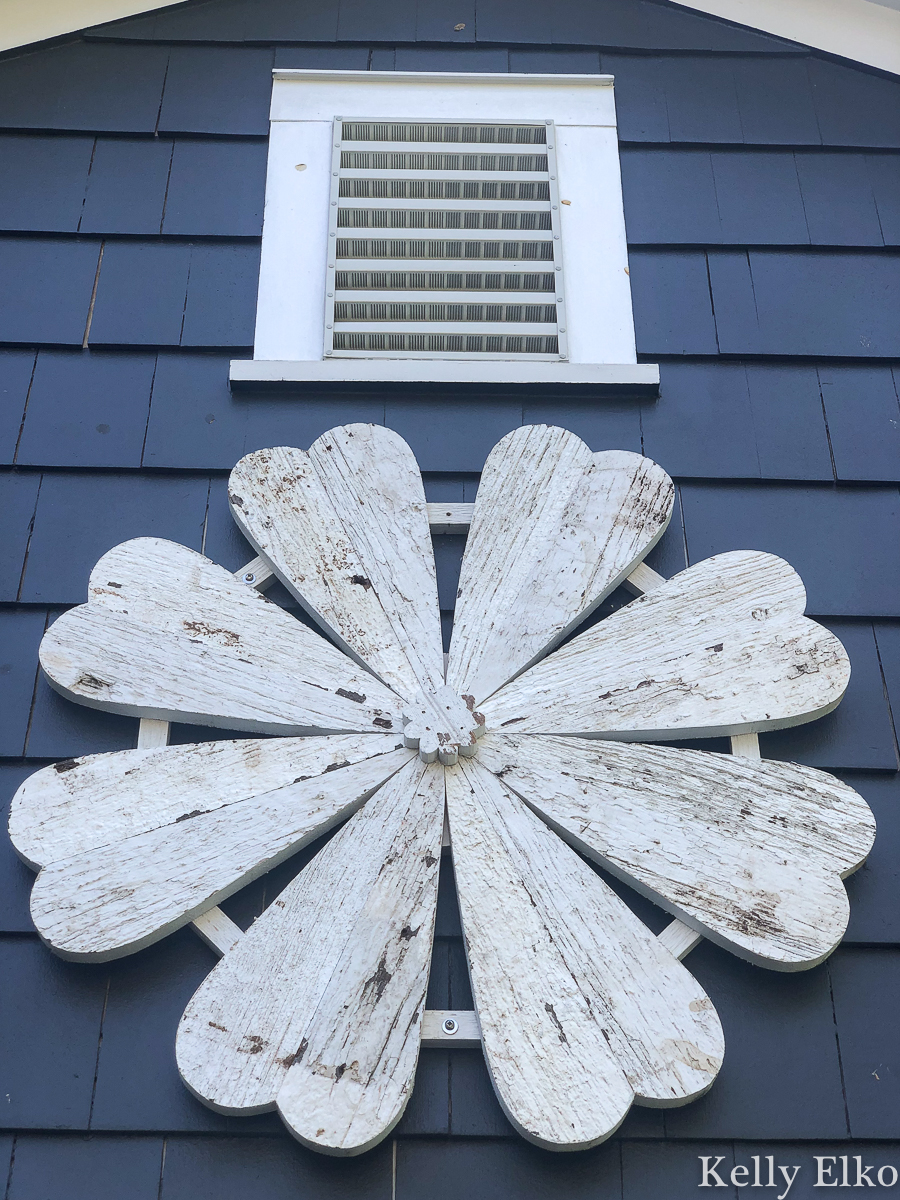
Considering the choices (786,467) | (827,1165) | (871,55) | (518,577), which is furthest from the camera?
(871,55)

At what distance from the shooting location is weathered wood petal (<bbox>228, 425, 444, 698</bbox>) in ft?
6.57

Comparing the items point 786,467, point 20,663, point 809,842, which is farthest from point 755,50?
point 20,663

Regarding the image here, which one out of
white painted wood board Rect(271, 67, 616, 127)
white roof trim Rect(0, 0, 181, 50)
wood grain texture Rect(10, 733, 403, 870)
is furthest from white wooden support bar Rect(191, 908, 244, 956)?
white roof trim Rect(0, 0, 181, 50)

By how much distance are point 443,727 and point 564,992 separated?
44 cm

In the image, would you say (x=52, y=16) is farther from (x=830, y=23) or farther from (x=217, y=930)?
(x=217, y=930)

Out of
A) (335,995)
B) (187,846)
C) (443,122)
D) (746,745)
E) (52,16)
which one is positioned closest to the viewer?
(335,995)

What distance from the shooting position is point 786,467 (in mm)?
2270

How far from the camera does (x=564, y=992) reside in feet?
5.44

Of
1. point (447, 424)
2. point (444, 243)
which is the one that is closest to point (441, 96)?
point (444, 243)

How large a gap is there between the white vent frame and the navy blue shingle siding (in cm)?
5

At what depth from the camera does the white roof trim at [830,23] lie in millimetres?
2746

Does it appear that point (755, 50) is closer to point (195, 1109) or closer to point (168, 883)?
point (168, 883)

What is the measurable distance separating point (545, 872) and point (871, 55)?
2107mm

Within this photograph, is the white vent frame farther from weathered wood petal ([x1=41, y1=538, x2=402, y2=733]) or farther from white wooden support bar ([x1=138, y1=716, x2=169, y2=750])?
white wooden support bar ([x1=138, y1=716, x2=169, y2=750])
